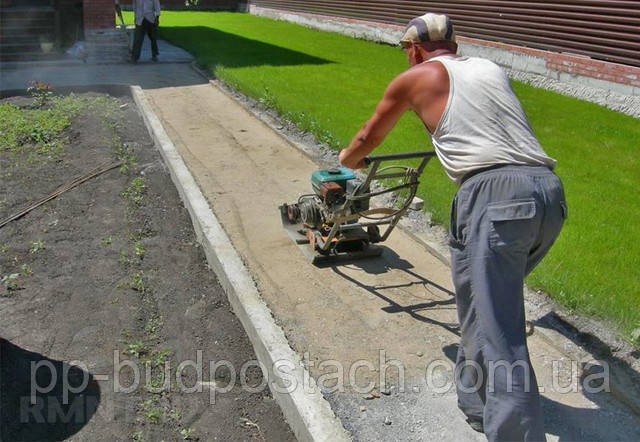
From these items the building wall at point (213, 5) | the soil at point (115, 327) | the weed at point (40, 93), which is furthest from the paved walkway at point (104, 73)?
the building wall at point (213, 5)

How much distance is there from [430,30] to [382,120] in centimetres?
53

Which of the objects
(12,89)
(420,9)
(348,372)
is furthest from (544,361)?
(420,9)

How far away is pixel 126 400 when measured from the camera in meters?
3.86

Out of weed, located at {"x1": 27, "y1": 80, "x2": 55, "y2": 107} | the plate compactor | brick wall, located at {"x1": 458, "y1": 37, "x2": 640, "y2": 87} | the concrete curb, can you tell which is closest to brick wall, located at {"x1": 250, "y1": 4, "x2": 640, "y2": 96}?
brick wall, located at {"x1": 458, "y1": 37, "x2": 640, "y2": 87}

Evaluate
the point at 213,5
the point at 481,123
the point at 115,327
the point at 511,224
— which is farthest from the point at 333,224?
the point at 213,5

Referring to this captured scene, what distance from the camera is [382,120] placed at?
351cm

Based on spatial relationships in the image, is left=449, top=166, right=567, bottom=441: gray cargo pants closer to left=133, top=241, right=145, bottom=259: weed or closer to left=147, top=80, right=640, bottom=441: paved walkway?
left=147, top=80, right=640, bottom=441: paved walkway

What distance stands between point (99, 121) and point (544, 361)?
8284mm

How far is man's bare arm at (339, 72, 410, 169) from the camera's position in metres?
3.31

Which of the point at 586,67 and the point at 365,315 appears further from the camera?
the point at 586,67

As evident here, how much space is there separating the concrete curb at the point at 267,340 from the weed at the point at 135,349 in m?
0.72

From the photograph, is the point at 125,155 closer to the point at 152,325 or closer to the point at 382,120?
the point at 152,325

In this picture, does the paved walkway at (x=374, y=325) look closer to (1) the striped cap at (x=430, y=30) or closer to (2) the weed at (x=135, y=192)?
(2) the weed at (x=135, y=192)

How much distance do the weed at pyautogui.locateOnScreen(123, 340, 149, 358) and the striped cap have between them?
8.74ft
